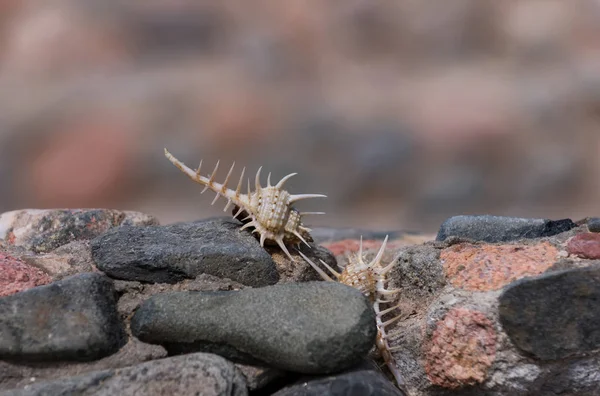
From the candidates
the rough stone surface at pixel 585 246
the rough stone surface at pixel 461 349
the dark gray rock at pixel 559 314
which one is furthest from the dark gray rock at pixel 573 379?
the rough stone surface at pixel 585 246

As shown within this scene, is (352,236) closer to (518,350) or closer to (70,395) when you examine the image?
(518,350)

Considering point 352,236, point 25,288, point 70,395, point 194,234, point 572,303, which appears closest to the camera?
point 70,395

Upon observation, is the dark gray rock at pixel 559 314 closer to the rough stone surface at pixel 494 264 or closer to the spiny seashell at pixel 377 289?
the rough stone surface at pixel 494 264

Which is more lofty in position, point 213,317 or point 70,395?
point 213,317

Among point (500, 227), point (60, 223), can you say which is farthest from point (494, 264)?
point (60, 223)

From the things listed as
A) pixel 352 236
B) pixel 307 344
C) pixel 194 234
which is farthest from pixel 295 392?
pixel 352 236

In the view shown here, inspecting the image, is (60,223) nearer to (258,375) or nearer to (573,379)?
(258,375)
